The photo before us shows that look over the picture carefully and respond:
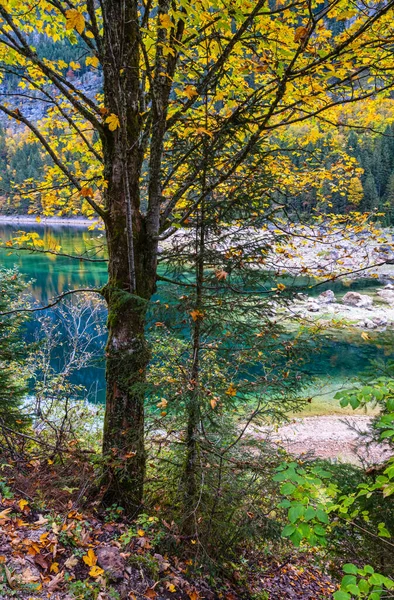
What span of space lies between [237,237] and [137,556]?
3.08 metres

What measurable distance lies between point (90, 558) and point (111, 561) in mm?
216

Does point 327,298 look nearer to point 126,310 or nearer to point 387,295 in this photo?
point 387,295

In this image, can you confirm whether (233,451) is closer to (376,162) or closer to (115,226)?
(115,226)

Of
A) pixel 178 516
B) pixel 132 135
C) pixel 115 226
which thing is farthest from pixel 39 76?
pixel 178 516

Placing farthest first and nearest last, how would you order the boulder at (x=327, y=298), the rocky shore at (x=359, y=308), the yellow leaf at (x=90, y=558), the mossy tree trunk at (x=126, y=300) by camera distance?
the boulder at (x=327, y=298) → the rocky shore at (x=359, y=308) → the mossy tree trunk at (x=126, y=300) → the yellow leaf at (x=90, y=558)

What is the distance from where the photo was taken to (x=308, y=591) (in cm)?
434

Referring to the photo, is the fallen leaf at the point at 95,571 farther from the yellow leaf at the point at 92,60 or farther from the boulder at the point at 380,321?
the boulder at the point at 380,321

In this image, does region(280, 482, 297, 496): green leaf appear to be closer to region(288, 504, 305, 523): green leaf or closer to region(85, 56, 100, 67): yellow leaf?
region(288, 504, 305, 523): green leaf

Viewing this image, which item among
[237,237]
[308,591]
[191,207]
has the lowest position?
[308,591]

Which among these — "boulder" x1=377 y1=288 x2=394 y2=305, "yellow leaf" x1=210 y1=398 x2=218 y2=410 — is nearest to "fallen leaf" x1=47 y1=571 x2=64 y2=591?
"yellow leaf" x1=210 y1=398 x2=218 y2=410

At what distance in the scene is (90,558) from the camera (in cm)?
266

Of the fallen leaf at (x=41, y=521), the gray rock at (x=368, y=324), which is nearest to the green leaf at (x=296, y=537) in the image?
the fallen leaf at (x=41, y=521)

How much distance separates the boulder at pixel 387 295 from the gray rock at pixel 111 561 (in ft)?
101

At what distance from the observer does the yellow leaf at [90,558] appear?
262cm
